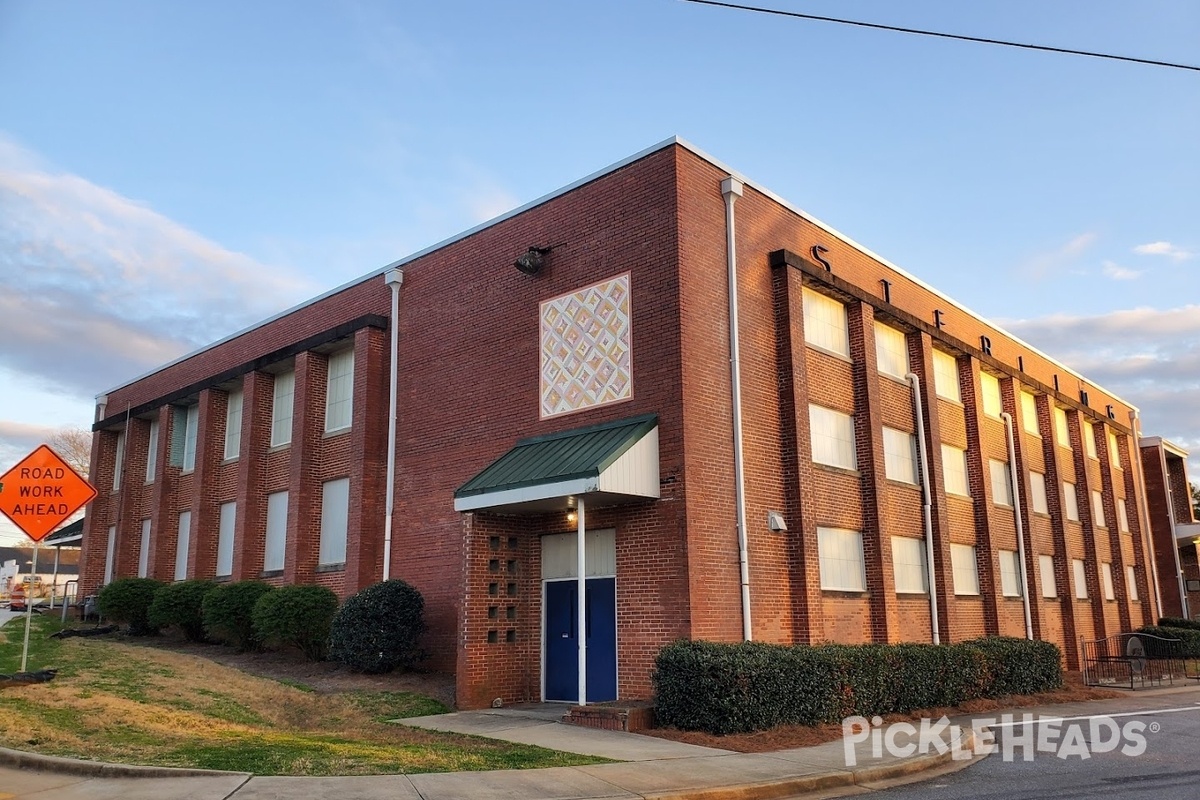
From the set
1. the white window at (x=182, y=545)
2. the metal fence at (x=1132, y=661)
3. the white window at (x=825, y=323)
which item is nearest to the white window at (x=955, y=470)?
the white window at (x=825, y=323)

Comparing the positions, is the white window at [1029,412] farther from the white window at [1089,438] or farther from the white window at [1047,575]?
the white window at [1089,438]

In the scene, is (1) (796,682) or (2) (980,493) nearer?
(1) (796,682)

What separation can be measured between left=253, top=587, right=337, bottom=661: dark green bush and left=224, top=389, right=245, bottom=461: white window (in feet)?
26.8

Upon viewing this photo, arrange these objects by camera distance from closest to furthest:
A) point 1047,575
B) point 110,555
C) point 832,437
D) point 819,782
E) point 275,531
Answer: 1. point 819,782
2. point 832,437
3. point 275,531
4. point 1047,575
5. point 110,555

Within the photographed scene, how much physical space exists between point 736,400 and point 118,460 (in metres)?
26.9

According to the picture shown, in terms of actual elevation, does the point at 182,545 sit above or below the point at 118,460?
below

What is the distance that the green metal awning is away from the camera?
15.7m

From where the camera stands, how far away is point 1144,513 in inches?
1607

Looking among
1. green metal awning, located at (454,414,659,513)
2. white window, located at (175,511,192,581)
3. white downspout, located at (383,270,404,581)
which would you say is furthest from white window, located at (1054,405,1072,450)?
white window, located at (175,511,192,581)

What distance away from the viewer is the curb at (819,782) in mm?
9852

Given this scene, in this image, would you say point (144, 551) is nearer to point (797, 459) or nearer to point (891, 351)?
point (797, 459)

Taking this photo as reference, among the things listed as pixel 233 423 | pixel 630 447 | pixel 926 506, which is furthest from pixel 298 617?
pixel 926 506

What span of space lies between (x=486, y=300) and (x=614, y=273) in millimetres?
3879

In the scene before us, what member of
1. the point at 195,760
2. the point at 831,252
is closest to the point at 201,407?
the point at 831,252
